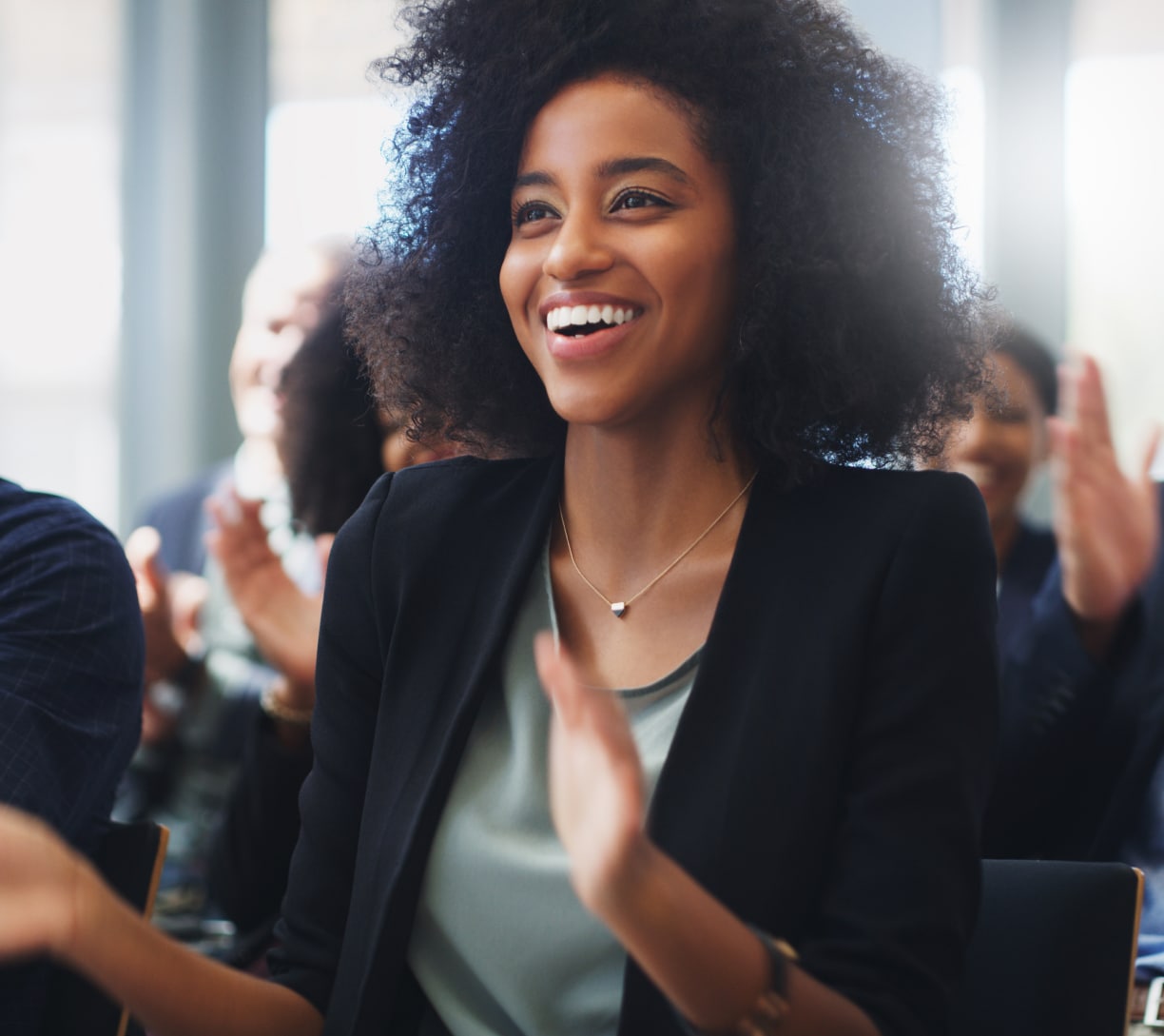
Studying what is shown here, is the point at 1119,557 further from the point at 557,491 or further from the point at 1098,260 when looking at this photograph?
the point at 1098,260

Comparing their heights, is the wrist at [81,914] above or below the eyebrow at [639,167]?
below

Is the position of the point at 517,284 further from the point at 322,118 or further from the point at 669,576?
the point at 322,118

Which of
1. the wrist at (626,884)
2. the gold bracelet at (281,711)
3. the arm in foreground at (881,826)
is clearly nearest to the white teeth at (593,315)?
the arm in foreground at (881,826)

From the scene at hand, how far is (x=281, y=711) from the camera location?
2.18m

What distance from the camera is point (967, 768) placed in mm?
1085

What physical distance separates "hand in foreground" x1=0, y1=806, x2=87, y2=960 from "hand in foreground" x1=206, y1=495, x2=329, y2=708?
1.19 metres

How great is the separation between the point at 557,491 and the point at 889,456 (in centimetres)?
32

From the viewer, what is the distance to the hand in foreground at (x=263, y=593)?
2.14m

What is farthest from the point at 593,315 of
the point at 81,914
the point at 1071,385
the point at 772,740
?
the point at 1071,385

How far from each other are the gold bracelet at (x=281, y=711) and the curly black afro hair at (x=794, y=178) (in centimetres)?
101

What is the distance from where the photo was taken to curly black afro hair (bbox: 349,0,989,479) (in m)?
1.23

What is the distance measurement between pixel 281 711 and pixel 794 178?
131cm

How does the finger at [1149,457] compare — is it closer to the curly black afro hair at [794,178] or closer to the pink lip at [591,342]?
the curly black afro hair at [794,178]

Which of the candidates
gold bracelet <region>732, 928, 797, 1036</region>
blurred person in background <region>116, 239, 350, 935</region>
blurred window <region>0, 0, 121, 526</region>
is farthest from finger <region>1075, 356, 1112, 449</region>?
blurred window <region>0, 0, 121, 526</region>
